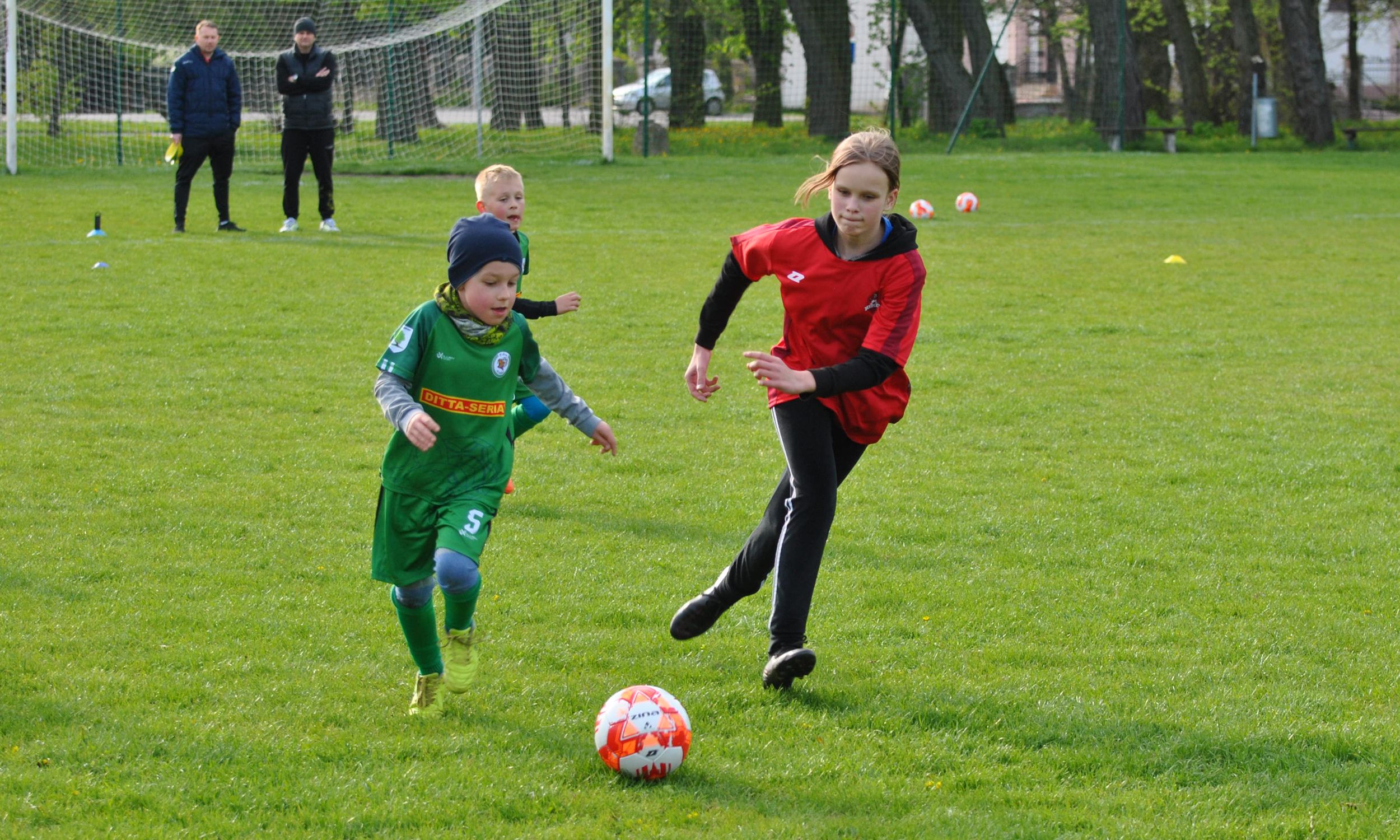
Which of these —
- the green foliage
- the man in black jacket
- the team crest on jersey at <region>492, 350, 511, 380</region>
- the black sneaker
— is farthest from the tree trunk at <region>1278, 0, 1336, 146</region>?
the team crest on jersey at <region>492, 350, 511, 380</region>

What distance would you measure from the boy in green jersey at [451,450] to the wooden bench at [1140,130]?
26.8 metres

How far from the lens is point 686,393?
8.91m

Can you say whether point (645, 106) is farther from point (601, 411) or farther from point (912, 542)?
point (912, 542)

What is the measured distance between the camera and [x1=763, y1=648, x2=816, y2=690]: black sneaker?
14.0 feet

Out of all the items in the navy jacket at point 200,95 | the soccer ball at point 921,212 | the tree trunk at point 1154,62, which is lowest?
the soccer ball at point 921,212

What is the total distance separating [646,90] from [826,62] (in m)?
5.34

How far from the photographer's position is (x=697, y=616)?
4.63m

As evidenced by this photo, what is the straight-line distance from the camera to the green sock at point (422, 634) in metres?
4.19

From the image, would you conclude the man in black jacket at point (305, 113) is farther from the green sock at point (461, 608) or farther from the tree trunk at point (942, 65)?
the tree trunk at point (942, 65)

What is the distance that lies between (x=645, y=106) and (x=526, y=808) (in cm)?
2383

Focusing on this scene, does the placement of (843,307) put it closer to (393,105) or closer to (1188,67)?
(393,105)

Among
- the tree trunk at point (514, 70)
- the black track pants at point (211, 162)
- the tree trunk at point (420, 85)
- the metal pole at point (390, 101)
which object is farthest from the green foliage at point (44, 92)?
the black track pants at point (211, 162)

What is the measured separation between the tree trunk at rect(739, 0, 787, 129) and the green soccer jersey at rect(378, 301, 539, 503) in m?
28.3

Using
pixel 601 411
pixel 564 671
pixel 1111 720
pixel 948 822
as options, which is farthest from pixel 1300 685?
pixel 601 411
